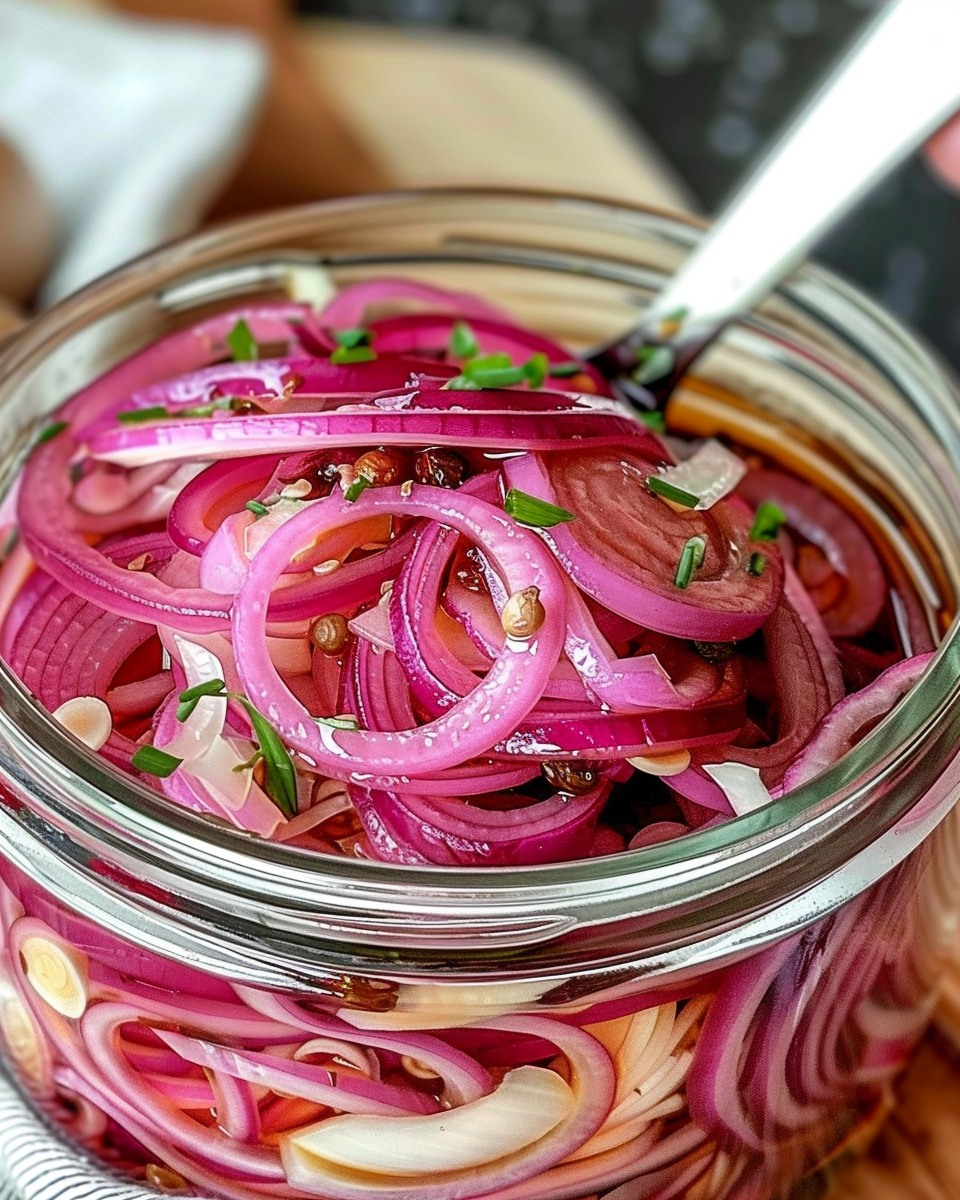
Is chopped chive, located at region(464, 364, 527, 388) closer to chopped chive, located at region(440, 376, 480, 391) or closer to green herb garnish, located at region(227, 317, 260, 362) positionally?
chopped chive, located at region(440, 376, 480, 391)

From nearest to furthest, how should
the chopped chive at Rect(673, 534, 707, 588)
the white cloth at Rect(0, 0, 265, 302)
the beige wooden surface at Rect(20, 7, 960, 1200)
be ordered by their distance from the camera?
the chopped chive at Rect(673, 534, 707, 588), the white cloth at Rect(0, 0, 265, 302), the beige wooden surface at Rect(20, 7, 960, 1200)

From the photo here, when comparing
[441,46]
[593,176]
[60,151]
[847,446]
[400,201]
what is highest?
[441,46]

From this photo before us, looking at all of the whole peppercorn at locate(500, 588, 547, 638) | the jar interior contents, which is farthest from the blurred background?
the whole peppercorn at locate(500, 588, 547, 638)

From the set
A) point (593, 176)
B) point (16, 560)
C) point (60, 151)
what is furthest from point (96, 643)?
point (593, 176)

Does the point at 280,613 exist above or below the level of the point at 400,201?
below

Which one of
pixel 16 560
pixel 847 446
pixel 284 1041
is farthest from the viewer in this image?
pixel 847 446

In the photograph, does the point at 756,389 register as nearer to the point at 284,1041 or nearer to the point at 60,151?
the point at 284,1041

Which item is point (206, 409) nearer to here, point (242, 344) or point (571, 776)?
point (242, 344)
